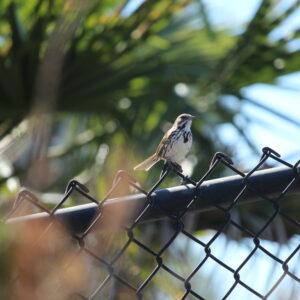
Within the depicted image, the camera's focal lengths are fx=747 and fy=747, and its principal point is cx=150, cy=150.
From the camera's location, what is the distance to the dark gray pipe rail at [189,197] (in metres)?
1.50

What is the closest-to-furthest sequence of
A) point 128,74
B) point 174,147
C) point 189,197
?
point 189,197, point 174,147, point 128,74

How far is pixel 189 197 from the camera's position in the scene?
1.61 metres

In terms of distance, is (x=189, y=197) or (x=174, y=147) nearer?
(x=189, y=197)

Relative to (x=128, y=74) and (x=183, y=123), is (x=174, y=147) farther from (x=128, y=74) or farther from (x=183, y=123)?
(x=128, y=74)

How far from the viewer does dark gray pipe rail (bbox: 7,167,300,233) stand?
150 cm

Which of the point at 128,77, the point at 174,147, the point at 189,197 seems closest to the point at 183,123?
the point at 174,147

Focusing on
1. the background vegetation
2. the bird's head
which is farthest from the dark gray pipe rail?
the background vegetation

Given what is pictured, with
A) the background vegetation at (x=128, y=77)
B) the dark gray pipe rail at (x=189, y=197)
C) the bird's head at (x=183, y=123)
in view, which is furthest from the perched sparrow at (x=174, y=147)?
the dark gray pipe rail at (x=189, y=197)

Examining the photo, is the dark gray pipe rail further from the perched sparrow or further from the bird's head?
the bird's head

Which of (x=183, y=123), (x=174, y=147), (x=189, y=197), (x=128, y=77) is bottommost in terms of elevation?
(x=189, y=197)

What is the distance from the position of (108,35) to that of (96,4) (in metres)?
0.22

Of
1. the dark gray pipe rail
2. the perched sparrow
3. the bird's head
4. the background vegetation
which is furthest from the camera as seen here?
the background vegetation

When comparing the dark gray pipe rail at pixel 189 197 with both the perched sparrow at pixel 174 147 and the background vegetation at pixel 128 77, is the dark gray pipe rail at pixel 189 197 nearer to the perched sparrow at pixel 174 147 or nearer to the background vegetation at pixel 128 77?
the perched sparrow at pixel 174 147

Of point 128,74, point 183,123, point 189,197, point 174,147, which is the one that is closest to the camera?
point 189,197
